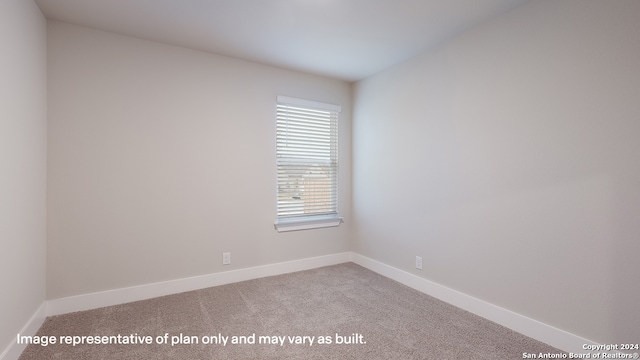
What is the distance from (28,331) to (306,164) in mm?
2794

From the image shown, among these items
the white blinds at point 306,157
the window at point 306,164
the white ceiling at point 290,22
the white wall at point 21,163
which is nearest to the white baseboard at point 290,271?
the white wall at point 21,163

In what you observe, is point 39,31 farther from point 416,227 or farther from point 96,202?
point 416,227

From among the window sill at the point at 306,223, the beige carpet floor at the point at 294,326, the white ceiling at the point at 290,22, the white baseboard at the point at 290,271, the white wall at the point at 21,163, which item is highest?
the white ceiling at the point at 290,22

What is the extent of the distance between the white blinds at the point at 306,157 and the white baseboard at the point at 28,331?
7.17ft

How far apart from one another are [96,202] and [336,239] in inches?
105

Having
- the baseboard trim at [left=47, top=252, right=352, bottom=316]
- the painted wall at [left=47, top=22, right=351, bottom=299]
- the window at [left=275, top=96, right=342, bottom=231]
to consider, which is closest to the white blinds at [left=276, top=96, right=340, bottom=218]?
the window at [left=275, top=96, right=342, bottom=231]

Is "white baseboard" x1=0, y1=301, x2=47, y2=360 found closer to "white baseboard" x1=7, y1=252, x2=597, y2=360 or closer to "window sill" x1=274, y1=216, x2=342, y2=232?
"white baseboard" x1=7, y1=252, x2=597, y2=360

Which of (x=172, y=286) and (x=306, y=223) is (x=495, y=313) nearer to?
(x=306, y=223)

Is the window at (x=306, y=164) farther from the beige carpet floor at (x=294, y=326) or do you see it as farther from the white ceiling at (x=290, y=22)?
the beige carpet floor at (x=294, y=326)

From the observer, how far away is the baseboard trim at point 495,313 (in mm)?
1952

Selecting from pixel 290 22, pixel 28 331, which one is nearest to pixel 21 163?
pixel 28 331

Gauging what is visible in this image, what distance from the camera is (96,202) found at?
2574mm

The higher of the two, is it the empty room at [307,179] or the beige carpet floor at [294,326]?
the empty room at [307,179]

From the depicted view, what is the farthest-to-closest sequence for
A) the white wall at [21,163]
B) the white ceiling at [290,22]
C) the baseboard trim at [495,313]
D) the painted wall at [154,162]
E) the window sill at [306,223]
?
the window sill at [306,223], the painted wall at [154,162], the white ceiling at [290,22], the baseboard trim at [495,313], the white wall at [21,163]
